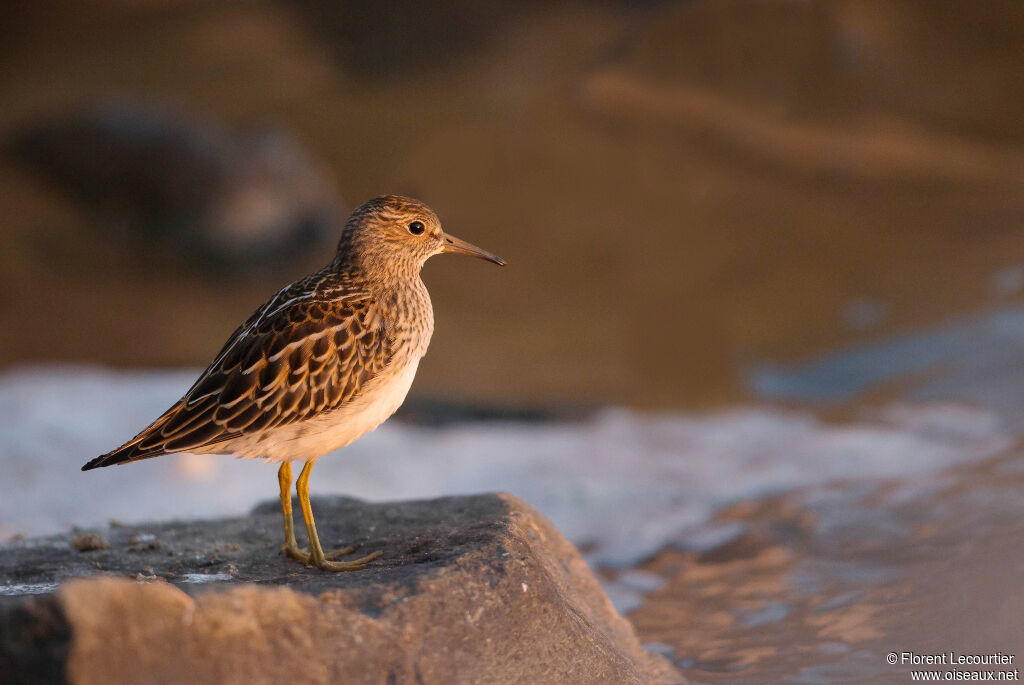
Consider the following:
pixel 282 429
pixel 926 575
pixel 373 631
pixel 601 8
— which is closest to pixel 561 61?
pixel 601 8

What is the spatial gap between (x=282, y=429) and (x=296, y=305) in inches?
22.8

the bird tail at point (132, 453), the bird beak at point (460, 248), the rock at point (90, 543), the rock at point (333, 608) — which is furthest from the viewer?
the bird beak at point (460, 248)

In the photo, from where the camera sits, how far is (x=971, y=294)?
12.4 m

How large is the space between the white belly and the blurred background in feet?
7.65

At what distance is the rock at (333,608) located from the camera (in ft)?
10.8

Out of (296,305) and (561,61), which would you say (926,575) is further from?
(561,61)

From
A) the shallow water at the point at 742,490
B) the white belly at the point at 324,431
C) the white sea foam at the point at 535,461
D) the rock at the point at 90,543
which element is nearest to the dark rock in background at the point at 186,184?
the shallow water at the point at 742,490

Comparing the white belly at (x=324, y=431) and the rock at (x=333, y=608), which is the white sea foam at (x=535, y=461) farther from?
the white belly at (x=324, y=431)

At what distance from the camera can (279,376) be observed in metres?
4.70

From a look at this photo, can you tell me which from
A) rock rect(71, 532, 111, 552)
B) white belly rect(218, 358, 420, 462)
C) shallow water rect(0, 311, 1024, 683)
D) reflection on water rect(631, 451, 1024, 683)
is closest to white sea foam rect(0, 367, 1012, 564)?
shallow water rect(0, 311, 1024, 683)

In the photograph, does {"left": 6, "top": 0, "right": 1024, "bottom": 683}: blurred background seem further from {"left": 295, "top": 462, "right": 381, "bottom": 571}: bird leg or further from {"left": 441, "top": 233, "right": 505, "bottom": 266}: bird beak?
{"left": 441, "top": 233, "right": 505, "bottom": 266}: bird beak

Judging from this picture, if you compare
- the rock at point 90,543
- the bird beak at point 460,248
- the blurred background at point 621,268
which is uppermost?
the blurred background at point 621,268

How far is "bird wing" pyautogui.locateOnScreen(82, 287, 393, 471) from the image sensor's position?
4656 mm

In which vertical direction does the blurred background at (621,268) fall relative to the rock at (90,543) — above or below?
above
